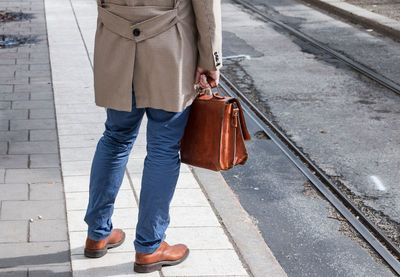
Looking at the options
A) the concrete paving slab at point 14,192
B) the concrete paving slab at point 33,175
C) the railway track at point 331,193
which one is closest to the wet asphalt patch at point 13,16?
the railway track at point 331,193

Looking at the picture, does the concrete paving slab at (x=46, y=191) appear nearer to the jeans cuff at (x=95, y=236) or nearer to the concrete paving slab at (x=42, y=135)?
the jeans cuff at (x=95, y=236)

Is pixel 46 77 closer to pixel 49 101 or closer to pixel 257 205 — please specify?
pixel 49 101

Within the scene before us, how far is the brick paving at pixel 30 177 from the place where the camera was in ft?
12.0

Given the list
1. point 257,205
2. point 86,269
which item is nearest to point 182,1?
point 86,269

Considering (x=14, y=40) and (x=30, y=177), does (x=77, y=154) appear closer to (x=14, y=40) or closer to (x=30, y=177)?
(x=30, y=177)

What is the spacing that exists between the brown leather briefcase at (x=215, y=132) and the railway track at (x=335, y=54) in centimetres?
480

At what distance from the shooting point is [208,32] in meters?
3.16

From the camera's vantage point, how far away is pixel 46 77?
780cm

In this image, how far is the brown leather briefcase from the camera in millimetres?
3367

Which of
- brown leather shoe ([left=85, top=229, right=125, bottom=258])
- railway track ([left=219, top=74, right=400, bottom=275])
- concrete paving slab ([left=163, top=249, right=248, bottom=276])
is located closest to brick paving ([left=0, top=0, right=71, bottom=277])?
brown leather shoe ([left=85, top=229, right=125, bottom=258])

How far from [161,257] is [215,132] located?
72 cm

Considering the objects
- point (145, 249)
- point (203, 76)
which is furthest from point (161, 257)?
point (203, 76)

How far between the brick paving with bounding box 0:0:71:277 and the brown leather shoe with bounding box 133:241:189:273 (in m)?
0.37

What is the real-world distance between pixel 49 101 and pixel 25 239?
309 cm
